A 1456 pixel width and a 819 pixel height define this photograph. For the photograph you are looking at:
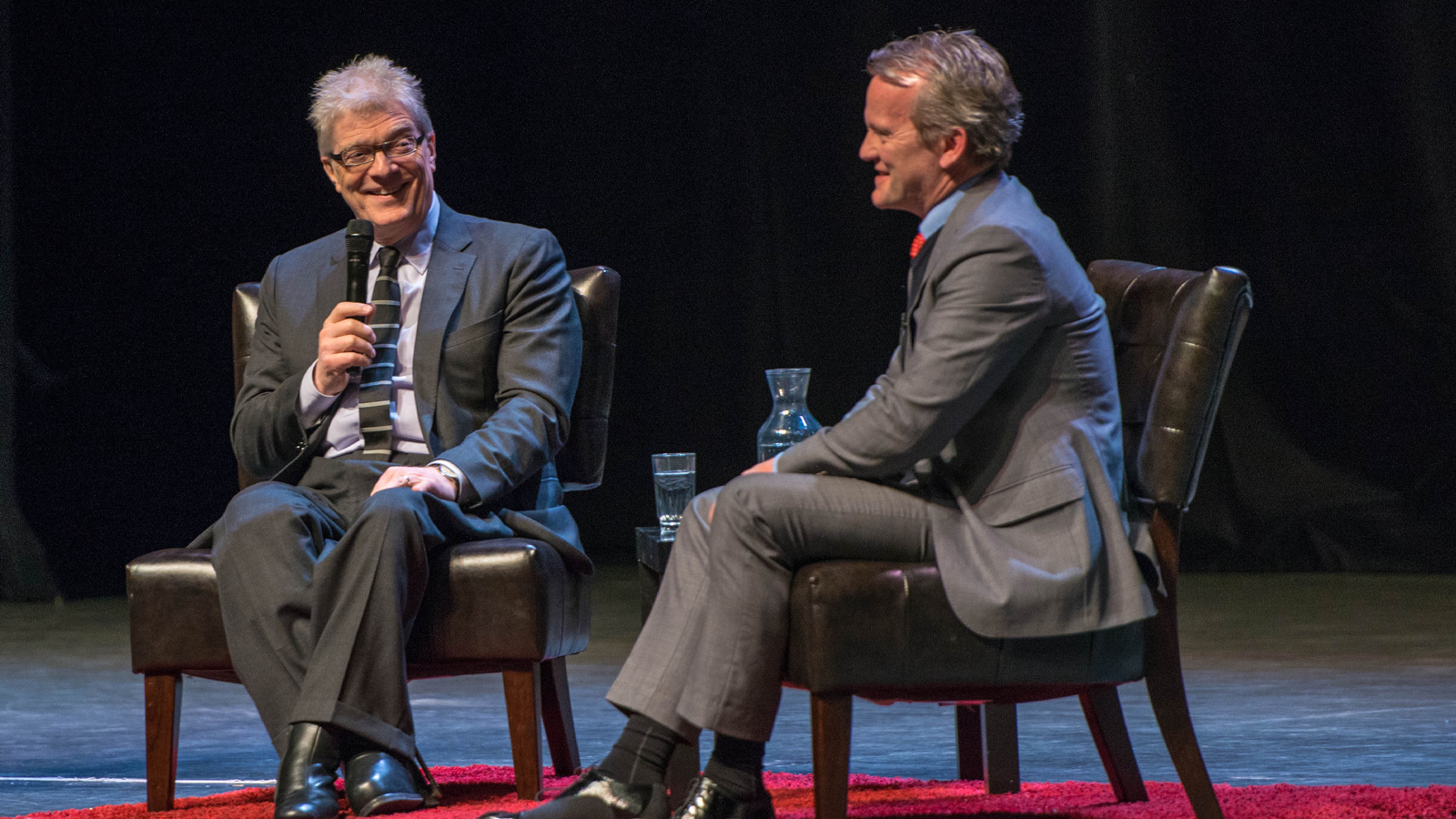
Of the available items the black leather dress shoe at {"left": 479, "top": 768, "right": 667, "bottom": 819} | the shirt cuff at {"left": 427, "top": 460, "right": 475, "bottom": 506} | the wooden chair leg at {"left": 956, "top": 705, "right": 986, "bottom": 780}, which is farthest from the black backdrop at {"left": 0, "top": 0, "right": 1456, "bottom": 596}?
the black leather dress shoe at {"left": 479, "top": 768, "right": 667, "bottom": 819}

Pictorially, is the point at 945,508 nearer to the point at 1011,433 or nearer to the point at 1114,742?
the point at 1011,433

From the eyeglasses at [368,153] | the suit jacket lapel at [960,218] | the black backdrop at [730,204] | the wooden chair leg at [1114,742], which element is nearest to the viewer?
the suit jacket lapel at [960,218]

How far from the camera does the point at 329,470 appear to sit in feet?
9.36

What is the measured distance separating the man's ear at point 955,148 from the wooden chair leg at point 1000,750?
0.97 metres

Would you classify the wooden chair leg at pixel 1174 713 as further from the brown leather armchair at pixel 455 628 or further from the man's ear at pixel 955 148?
the brown leather armchair at pixel 455 628

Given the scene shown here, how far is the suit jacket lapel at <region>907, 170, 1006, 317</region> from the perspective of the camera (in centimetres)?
217

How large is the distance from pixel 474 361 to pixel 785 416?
56cm

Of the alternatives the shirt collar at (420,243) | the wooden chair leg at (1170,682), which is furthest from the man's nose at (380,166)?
the wooden chair leg at (1170,682)

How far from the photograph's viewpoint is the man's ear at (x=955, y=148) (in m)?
2.21

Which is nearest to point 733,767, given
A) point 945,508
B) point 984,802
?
point 945,508

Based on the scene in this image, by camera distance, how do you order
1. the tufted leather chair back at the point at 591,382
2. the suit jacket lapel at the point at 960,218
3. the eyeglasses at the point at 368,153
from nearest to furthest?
the suit jacket lapel at the point at 960,218 < the eyeglasses at the point at 368,153 < the tufted leather chair back at the point at 591,382

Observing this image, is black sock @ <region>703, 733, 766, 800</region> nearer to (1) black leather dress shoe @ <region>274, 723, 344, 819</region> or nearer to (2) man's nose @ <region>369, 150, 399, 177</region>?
(1) black leather dress shoe @ <region>274, 723, 344, 819</region>

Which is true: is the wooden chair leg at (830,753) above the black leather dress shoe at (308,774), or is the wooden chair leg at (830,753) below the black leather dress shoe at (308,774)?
above

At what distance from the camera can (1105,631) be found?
2.18 m
